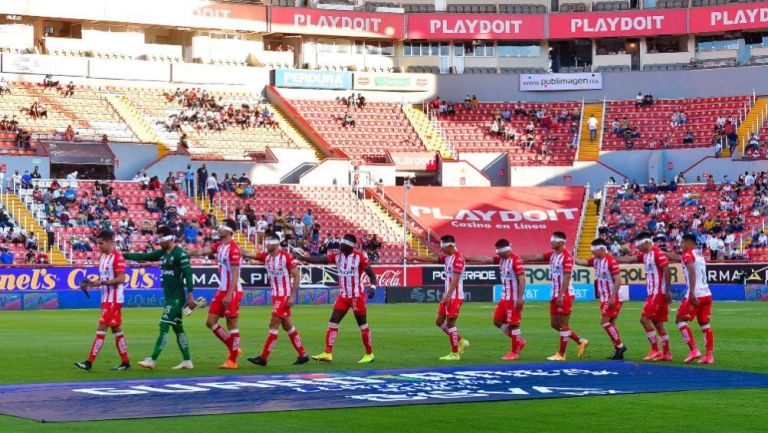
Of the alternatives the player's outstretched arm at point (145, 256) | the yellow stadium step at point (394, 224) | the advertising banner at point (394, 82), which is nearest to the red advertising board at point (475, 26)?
the advertising banner at point (394, 82)

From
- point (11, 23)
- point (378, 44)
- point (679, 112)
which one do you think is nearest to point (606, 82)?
point (679, 112)

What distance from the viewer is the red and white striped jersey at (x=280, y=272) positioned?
23.3 metres

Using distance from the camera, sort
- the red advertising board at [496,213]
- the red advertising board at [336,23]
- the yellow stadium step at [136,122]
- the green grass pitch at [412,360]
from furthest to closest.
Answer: the red advertising board at [336,23] → the red advertising board at [496,213] → the yellow stadium step at [136,122] → the green grass pitch at [412,360]

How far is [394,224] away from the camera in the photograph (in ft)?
225

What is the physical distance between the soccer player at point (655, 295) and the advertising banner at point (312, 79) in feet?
184

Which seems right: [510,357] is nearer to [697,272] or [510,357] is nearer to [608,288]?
[608,288]

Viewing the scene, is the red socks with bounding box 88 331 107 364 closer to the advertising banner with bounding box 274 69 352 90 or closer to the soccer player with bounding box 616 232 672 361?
the soccer player with bounding box 616 232 672 361

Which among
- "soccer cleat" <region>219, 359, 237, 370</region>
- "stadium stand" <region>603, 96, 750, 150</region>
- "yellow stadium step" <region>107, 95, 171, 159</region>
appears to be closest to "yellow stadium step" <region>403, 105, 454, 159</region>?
"stadium stand" <region>603, 96, 750, 150</region>

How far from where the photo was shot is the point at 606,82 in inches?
3265

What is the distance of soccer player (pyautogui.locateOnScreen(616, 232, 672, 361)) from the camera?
24188 millimetres

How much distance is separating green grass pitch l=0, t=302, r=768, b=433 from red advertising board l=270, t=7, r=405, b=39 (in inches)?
1353

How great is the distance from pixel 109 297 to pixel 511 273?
23.8 feet

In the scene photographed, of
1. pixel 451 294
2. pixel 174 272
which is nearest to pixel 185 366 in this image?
pixel 174 272

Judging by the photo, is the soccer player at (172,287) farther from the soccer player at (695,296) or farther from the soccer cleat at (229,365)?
the soccer player at (695,296)
